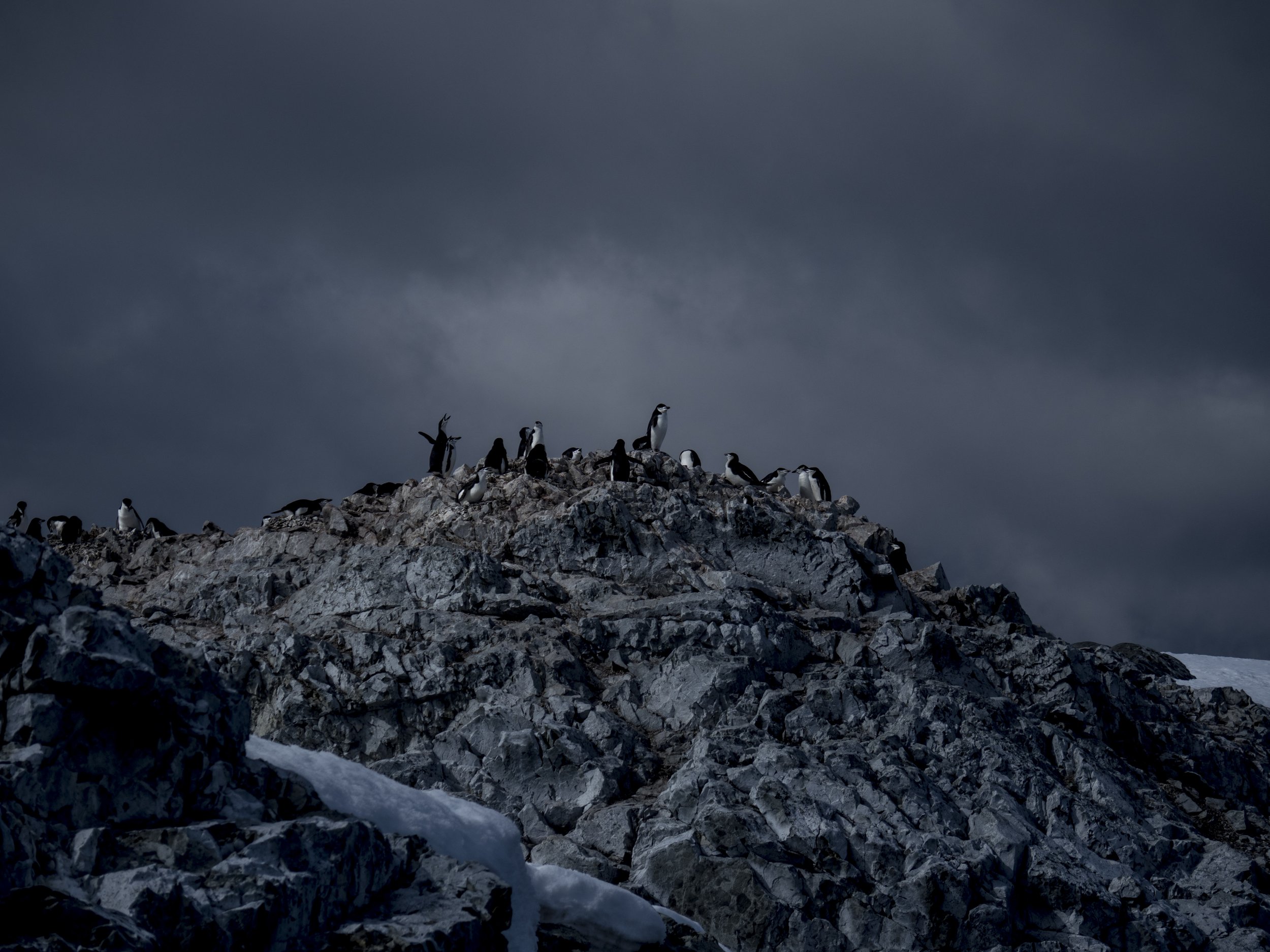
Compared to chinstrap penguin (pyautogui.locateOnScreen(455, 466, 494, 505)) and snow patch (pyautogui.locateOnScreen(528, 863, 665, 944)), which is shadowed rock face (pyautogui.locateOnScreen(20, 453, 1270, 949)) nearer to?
chinstrap penguin (pyautogui.locateOnScreen(455, 466, 494, 505))

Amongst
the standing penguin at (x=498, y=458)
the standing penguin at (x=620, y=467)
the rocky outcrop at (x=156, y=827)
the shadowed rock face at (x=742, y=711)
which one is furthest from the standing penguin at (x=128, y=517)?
the rocky outcrop at (x=156, y=827)

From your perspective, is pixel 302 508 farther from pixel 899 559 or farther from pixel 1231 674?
pixel 1231 674

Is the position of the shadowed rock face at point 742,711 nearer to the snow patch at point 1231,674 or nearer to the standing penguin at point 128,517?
the snow patch at point 1231,674

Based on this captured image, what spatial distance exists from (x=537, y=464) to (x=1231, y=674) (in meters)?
27.5

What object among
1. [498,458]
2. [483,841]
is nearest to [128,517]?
[498,458]

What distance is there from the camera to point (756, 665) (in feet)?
79.0

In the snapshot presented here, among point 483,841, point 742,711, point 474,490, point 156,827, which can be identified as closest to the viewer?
point 156,827

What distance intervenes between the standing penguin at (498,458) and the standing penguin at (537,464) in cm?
162

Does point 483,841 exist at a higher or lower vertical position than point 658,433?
lower

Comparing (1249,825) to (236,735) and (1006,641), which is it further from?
(236,735)

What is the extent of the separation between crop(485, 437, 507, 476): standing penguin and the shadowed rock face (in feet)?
5.30

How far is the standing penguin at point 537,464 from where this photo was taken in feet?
108

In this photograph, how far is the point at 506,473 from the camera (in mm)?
34688

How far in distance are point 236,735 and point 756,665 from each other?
15144 millimetres
